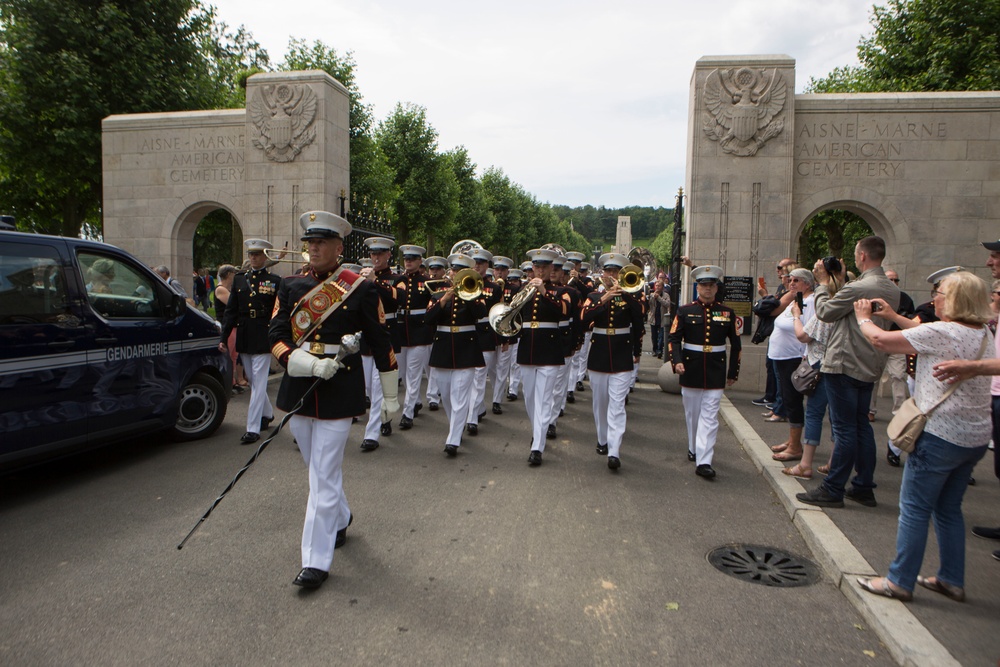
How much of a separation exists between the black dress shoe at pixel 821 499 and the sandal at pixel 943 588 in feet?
4.81

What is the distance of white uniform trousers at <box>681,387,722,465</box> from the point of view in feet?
21.9

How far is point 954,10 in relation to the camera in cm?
1989

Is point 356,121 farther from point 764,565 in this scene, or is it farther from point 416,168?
point 764,565

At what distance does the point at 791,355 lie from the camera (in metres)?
7.43

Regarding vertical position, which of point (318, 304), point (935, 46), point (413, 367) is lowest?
point (413, 367)

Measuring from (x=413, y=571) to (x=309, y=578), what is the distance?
0.64m

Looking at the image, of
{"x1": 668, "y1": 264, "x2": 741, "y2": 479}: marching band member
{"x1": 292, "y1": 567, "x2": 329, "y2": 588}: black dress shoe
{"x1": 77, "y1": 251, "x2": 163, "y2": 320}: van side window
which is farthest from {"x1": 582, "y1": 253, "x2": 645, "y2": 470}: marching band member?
{"x1": 77, "y1": 251, "x2": 163, "y2": 320}: van side window

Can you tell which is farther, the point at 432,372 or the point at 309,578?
the point at 432,372

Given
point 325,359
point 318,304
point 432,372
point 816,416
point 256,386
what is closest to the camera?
point 325,359

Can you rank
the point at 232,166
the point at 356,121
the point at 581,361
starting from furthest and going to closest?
the point at 356,121 < the point at 232,166 < the point at 581,361

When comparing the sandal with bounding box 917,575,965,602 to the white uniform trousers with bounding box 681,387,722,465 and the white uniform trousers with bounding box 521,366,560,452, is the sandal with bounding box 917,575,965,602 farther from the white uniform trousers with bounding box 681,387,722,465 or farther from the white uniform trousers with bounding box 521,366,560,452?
the white uniform trousers with bounding box 521,366,560,452

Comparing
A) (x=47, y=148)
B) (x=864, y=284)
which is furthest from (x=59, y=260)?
(x=47, y=148)

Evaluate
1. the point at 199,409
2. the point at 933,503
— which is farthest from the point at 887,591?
the point at 199,409

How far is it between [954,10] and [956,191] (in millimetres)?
10782
